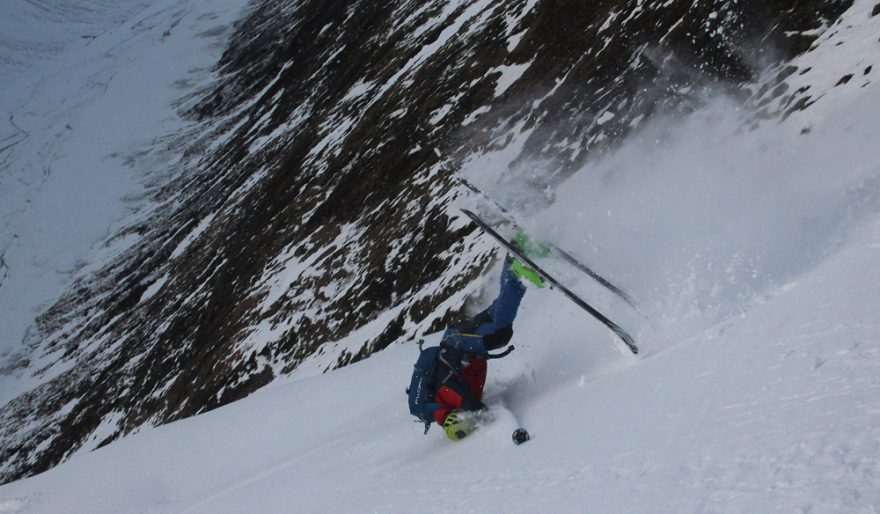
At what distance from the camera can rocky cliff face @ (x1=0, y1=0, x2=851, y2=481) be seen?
45.4ft

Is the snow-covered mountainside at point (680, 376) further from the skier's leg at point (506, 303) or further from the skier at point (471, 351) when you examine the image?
the skier's leg at point (506, 303)

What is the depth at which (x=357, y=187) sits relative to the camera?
2364cm

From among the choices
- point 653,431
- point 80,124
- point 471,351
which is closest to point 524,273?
point 471,351

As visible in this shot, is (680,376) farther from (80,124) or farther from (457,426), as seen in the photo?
(80,124)

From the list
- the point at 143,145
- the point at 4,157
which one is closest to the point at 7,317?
the point at 143,145

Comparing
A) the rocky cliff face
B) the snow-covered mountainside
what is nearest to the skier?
the snow-covered mountainside

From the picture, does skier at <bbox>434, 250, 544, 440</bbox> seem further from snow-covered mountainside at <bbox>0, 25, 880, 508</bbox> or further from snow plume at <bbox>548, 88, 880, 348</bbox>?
snow plume at <bbox>548, 88, 880, 348</bbox>

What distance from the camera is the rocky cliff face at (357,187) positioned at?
1384cm

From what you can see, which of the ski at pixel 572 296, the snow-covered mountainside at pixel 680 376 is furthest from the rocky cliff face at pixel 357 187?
the ski at pixel 572 296

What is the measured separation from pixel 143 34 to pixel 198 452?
7213cm

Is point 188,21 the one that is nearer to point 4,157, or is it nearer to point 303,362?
point 4,157

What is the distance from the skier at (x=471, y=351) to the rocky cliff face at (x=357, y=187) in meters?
5.90

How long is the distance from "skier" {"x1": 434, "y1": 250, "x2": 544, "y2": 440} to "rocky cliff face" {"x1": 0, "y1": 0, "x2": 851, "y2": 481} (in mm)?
5900

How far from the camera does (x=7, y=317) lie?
135ft
